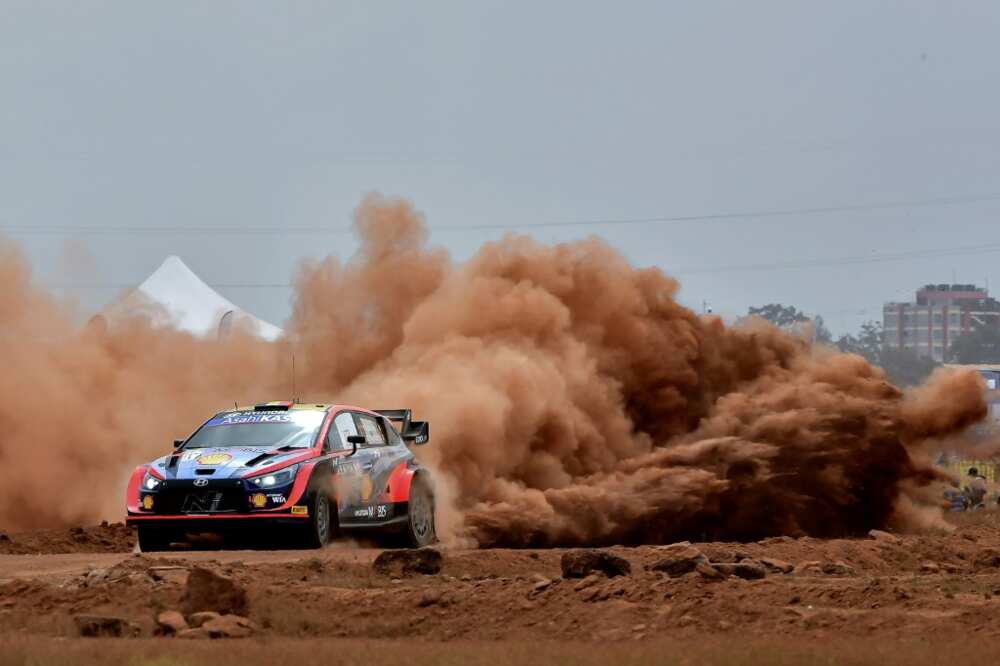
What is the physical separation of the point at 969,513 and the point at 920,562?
15002 mm

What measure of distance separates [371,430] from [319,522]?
6.45 ft

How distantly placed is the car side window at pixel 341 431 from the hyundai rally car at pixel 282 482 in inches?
0.6

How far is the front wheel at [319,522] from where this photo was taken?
65.3ft

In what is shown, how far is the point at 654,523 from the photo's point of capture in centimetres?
2684

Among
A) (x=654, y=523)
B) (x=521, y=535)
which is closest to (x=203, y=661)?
(x=521, y=535)

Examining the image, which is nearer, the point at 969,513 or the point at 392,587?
the point at 392,587

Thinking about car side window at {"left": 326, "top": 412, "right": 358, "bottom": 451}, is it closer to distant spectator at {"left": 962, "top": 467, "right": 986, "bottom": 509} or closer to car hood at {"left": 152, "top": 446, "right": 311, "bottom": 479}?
car hood at {"left": 152, "top": 446, "right": 311, "bottom": 479}

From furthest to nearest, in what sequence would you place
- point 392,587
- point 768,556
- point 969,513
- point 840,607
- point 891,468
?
point 969,513 < point 891,468 < point 768,556 < point 392,587 < point 840,607

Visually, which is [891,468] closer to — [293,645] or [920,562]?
[920,562]

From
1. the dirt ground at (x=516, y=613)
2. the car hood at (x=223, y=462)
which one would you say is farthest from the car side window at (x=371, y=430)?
the dirt ground at (x=516, y=613)

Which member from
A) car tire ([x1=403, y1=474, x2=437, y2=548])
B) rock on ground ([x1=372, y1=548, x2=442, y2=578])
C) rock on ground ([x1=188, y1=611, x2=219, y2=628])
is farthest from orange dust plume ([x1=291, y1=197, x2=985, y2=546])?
rock on ground ([x1=188, y1=611, x2=219, y2=628])

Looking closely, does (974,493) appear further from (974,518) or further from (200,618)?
(200,618)

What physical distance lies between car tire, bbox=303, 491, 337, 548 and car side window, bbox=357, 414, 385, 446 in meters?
1.31

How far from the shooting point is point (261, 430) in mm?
20906
